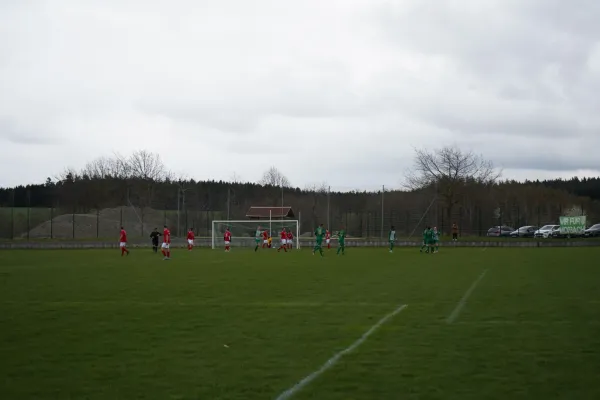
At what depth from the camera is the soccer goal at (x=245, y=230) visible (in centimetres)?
5591

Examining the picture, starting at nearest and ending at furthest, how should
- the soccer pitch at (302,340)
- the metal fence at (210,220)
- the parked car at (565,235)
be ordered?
1. the soccer pitch at (302,340)
2. the metal fence at (210,220)
3. the parked car at (565,235)

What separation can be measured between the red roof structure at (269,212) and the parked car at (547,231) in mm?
24732

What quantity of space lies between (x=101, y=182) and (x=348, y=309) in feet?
238

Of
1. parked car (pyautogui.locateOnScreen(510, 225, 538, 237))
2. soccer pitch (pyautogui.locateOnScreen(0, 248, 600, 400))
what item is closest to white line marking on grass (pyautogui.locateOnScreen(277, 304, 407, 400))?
soccer pitch (pyautogui.locateOnScreen(0, 248, 600, 400))

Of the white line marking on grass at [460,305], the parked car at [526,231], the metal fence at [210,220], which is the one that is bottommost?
the white line marking on grass at [460,305]

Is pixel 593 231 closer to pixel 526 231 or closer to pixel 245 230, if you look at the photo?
pixel 526 231

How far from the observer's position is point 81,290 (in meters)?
18.8

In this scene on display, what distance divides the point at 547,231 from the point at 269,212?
28717 millimetres

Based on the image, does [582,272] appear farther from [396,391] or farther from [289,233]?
[289,233]

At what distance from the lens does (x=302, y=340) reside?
1059 centimetres

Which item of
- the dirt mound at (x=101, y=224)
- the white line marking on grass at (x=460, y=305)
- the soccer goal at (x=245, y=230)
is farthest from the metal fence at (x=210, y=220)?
the white line marking on grass at (x=460, y=305)

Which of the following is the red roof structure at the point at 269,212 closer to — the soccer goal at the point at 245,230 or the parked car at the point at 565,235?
the soccer goal at the point at 245,230

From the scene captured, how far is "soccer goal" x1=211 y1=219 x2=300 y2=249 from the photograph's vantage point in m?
55.9

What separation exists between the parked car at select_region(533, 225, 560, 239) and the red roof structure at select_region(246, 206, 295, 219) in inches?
974
